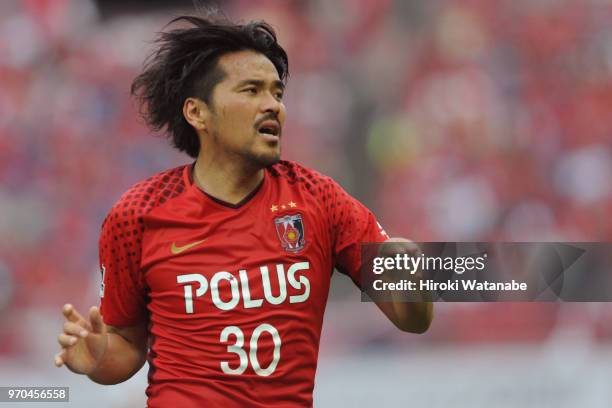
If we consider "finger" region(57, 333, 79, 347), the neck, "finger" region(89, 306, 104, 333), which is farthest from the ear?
"finger" region(57, 333, 79, 347)

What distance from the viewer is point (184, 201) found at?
3.36 meters

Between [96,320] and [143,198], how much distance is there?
460 mm

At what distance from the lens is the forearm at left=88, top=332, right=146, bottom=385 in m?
3.33

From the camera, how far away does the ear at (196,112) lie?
3.47m

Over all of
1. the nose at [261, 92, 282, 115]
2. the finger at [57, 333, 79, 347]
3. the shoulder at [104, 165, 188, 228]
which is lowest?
the finger at [57, 333, 79, 347]

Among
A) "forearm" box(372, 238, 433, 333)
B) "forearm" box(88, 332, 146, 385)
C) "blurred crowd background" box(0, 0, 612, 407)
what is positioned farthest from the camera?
"blurred crowd background" box(0, 0, 612, 407)

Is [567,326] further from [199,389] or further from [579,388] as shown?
[199,389]

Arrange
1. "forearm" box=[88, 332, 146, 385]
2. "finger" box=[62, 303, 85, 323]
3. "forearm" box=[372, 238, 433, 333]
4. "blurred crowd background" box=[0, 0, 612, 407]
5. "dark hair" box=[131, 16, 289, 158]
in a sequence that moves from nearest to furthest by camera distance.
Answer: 1. "finger" box=[62, 303, 85, 323]
2. "forearm" box=[372, 238, 433, 333]
3. "forearm" box=[88, 332, 146, 385]
4. "dark hair" box=[131, 16, 289, 158]
5. "blurred crowd background" box=[0, 0, 612, 407]

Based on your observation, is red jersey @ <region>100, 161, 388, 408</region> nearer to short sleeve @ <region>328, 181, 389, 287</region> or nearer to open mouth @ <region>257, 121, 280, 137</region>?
short sleeve @ <region>328, 181, 389, 287</region>

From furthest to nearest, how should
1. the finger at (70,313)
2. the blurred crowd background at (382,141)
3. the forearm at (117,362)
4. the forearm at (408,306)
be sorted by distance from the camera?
1. the blurred crowd background at (382,141)
2. the forearm at (117,362)
3. the forearm at (408,306)
4. the finger at (70,313)

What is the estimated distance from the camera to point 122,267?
3.31 metres

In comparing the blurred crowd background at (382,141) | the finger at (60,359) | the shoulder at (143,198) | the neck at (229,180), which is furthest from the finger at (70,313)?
the blurred crowd background at (382,141)

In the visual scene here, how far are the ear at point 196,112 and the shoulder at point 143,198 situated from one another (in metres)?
0.20

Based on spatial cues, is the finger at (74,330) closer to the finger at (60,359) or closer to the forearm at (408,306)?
the finger at (60,359)
